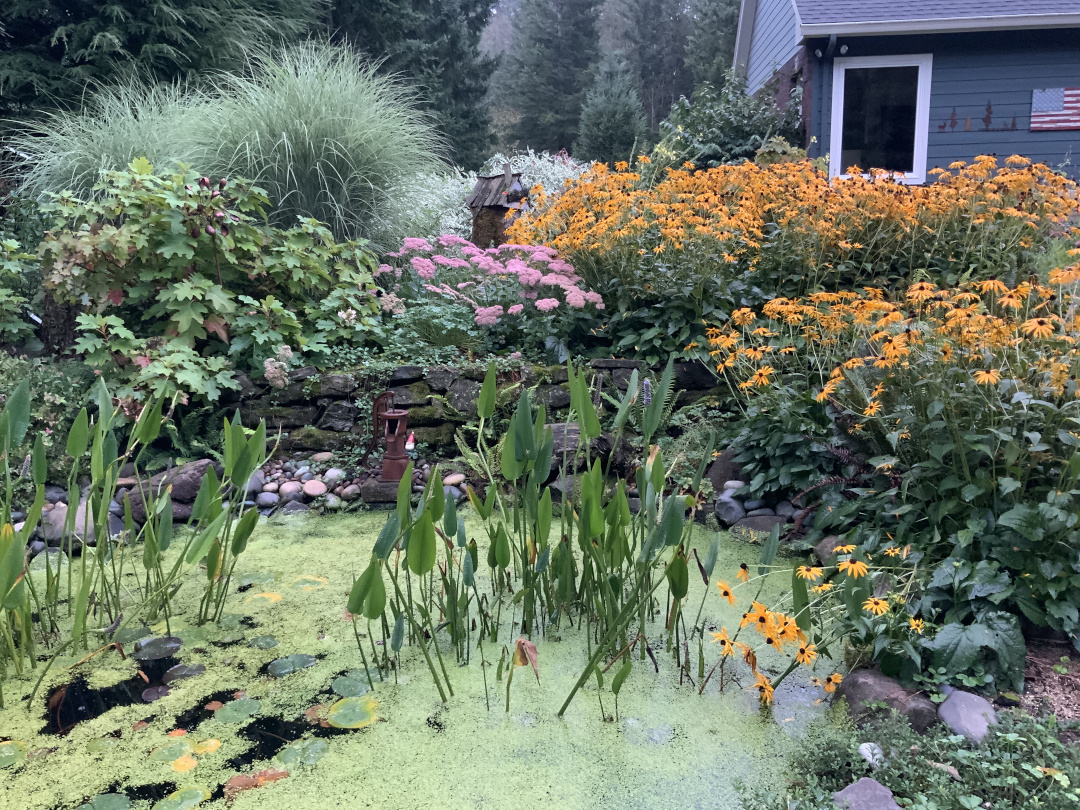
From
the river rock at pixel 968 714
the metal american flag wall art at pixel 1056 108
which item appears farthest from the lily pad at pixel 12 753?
the metal american flag wall art at pixel 1056 108

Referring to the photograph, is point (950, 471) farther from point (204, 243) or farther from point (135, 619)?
point (204, 243)

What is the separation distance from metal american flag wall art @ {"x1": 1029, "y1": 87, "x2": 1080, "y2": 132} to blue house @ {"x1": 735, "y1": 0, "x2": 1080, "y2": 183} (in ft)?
0.04

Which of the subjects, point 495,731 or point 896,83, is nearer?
point 495,731

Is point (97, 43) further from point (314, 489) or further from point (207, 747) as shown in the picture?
point (207, 747)

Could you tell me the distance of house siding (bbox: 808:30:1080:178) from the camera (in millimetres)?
8242

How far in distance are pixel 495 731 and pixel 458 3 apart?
18960mm

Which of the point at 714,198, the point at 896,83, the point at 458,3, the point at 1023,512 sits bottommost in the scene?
the point at 1023,512

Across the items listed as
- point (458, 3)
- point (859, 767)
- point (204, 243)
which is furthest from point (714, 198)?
point (458, 3)

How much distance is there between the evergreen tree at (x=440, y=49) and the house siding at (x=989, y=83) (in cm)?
778

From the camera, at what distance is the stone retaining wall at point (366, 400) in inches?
146

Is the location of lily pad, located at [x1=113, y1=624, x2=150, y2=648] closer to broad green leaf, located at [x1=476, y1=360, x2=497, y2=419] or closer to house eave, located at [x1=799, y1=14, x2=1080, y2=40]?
broad green leaf, located at [x1=476, y1=360, x2=497, y2=419]

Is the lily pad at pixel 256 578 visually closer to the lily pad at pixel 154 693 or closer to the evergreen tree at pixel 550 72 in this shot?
the lily pad at pixel 154 693

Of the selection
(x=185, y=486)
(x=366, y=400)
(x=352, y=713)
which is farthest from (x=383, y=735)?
(x=366, y=400)

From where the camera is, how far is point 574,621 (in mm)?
2291
